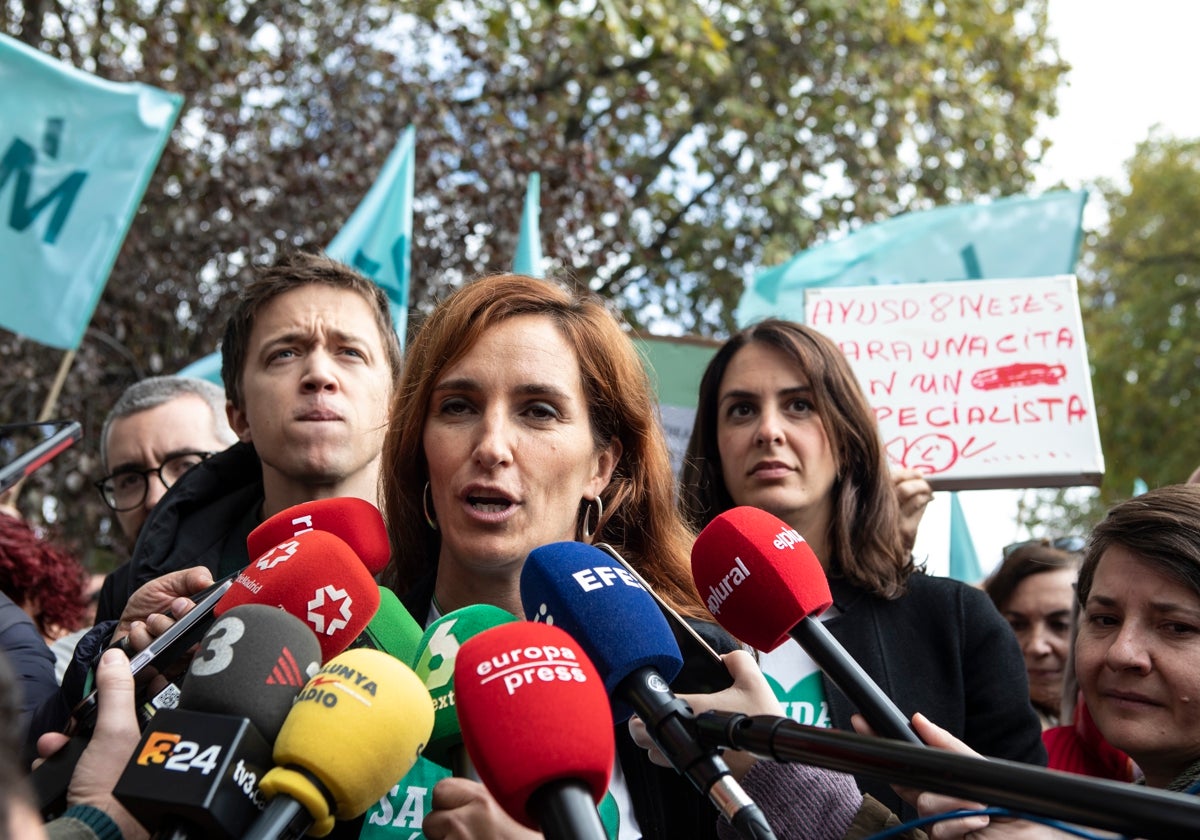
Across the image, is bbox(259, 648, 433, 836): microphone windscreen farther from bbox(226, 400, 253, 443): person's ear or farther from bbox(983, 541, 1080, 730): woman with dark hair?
bbox(983, 541, 1080, 730): woman with dark hair

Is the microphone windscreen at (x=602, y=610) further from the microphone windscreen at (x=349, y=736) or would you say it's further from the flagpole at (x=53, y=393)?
the flagpole at (x=53, y=393)

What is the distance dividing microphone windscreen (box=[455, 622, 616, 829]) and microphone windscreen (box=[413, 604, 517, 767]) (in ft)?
0.78

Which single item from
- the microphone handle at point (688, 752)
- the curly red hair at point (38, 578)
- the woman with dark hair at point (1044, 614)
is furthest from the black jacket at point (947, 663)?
the curly red hair at point (38, 578)

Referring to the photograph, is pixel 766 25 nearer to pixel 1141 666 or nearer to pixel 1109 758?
pixel 1109 758

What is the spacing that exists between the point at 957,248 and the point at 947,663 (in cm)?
326

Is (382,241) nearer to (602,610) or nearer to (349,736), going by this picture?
(602,610)

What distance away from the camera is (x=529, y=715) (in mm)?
1389

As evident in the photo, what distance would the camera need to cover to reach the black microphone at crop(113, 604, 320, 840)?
1.31 meters

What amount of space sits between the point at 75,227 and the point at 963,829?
172 inches

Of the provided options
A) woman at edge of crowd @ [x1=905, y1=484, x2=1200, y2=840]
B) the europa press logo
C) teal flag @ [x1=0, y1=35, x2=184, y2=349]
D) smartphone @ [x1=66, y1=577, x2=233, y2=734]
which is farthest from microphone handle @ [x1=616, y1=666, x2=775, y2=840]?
teal flag @ [x1=0, y1=35, x2=184, y2=349]

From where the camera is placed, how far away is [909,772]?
4.03 ft

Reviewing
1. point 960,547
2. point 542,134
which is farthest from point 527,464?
point 542,134

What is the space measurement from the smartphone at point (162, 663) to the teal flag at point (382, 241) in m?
3.43

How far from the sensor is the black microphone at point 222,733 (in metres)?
1.31
